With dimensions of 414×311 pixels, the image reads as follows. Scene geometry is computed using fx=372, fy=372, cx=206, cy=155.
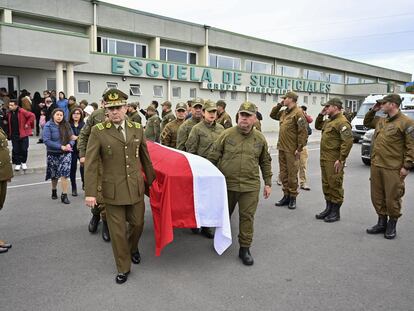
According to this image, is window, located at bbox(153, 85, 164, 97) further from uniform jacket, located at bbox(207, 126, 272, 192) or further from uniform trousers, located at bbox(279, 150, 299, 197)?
uniform jacket, located at bbox(207, 126, 272, 192)

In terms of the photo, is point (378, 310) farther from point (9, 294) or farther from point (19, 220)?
point (19, 220)

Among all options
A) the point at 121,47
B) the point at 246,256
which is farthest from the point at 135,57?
the point at 246,256

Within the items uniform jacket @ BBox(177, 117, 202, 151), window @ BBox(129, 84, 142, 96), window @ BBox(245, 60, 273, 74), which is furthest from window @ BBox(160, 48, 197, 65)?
uniform jacket @ BBox(177, 117, 202, 151)

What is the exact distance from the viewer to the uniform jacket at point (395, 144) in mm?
5102

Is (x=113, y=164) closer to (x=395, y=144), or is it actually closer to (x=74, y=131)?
(x=395, y=144)

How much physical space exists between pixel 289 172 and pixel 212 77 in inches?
713

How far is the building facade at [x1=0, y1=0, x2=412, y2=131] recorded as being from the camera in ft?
50.9

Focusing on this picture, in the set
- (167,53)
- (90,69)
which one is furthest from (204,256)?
(167,53)

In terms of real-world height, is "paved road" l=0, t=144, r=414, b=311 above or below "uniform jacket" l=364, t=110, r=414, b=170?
below

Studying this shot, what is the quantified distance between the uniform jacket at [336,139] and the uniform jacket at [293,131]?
49 centimetres

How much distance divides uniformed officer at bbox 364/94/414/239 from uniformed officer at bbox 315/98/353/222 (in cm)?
54

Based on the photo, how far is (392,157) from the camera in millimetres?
5258

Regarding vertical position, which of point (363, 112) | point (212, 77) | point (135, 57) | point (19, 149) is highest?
point (135, 57)

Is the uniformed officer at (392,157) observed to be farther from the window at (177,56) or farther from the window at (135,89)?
the window at (177,56)
